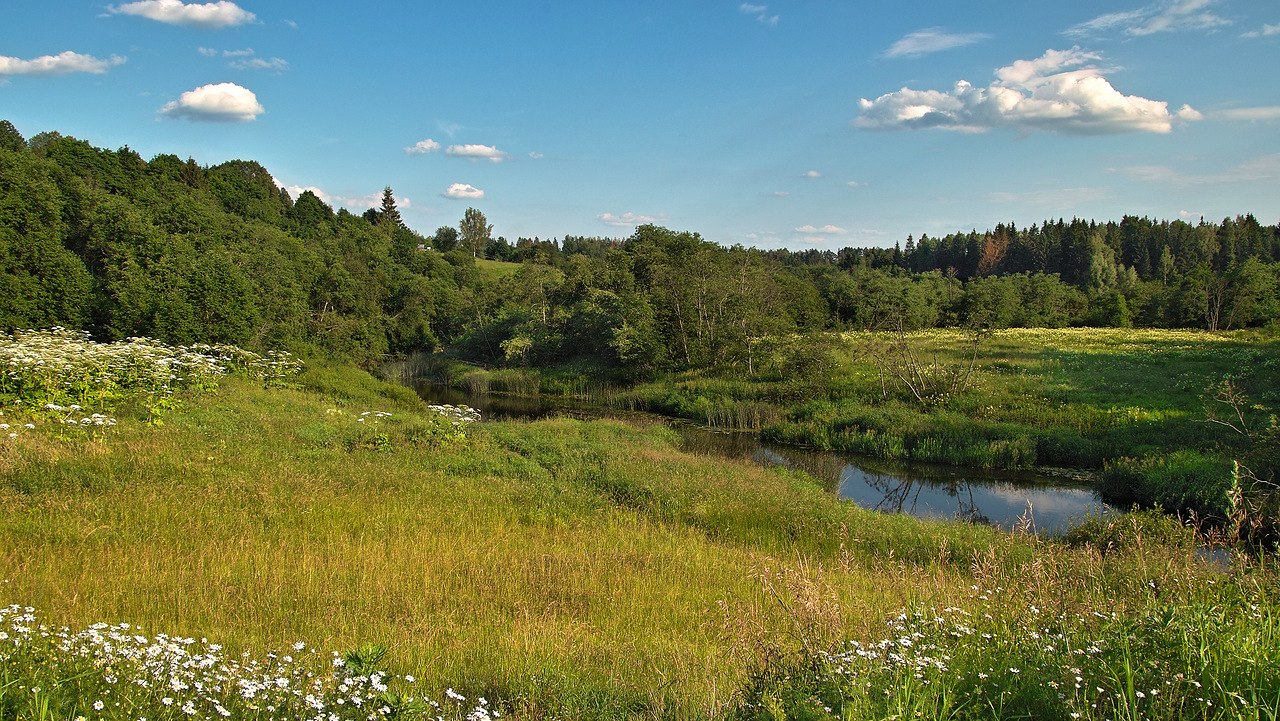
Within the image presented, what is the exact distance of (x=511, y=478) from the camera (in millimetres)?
15133

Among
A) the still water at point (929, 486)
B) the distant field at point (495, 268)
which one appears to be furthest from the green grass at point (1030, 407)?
the distant field at point (495, 268)

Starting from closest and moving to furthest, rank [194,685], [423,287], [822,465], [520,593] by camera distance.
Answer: [194,685], [520,593], [822,465], [423,287]

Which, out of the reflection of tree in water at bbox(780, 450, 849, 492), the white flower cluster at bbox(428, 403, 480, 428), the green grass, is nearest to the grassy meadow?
the white flower cluster at bbox(428, 403, 480, 428)

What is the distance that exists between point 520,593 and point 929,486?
17.0 metres

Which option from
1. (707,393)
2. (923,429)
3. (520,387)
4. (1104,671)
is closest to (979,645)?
(1104,671)

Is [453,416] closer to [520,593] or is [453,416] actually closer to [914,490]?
[520,593]

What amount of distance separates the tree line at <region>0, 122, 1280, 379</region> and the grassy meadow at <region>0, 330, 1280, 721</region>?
2151 centimetres

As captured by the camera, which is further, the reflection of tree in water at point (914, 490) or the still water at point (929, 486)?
the reflection of tree in water at point (914, 490)

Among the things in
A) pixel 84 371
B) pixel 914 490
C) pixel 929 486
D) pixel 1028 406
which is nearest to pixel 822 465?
pixel 914 490

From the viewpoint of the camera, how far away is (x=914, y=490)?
67.6ft

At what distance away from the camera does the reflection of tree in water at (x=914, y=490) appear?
60.0 feet

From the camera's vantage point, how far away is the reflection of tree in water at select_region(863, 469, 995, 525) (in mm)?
18297

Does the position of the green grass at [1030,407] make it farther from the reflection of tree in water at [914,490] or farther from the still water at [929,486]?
the reflection of tree in water at [914,490]

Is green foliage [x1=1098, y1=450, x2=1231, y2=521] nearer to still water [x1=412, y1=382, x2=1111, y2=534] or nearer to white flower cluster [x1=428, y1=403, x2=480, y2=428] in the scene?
still water [x1=412, y1=382, x2=1111, y2=534]
